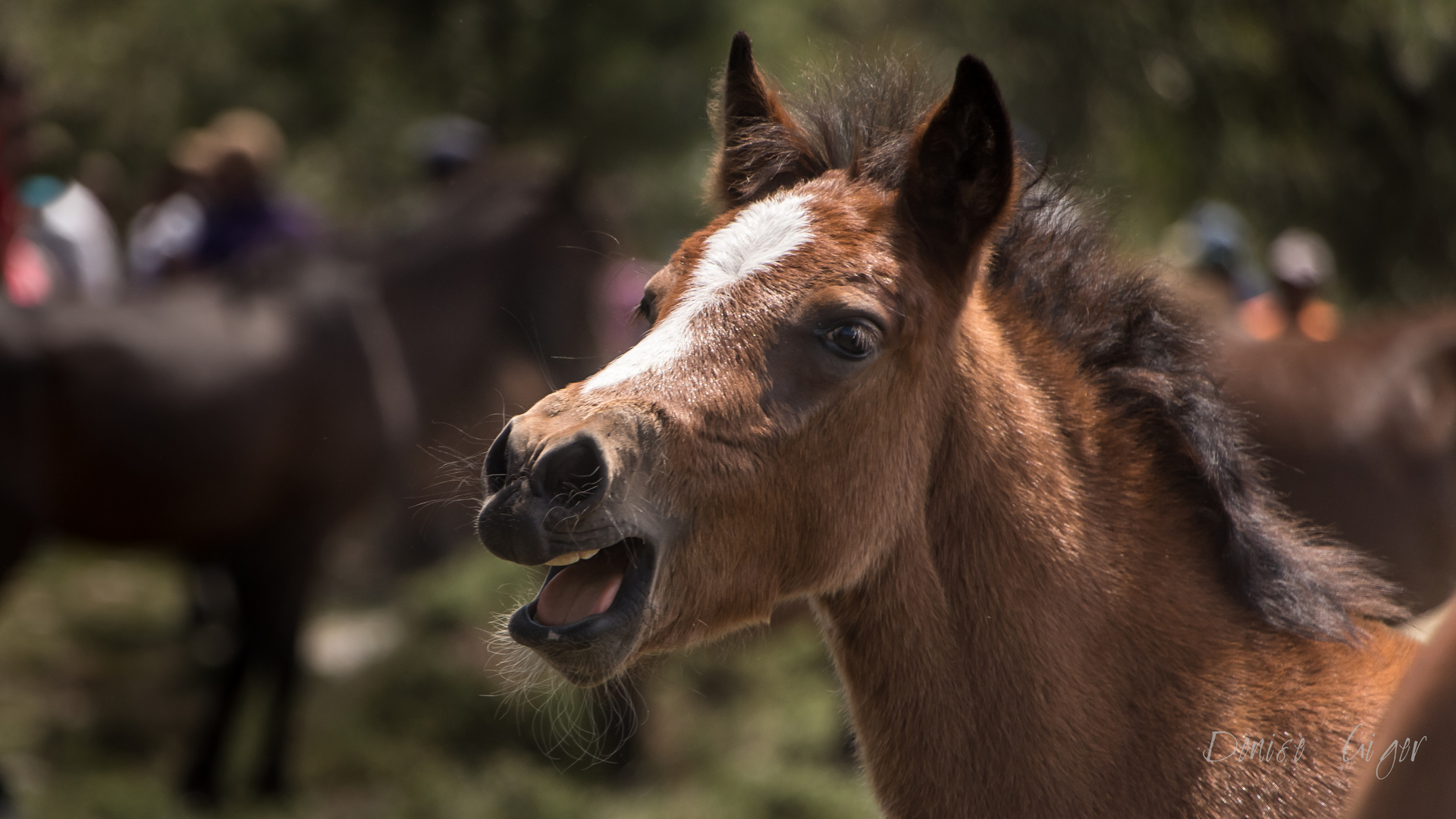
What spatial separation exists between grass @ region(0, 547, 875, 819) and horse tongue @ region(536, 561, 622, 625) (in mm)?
2919

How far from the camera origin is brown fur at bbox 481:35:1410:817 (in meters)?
1.94

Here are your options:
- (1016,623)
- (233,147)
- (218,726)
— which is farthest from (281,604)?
(1016,623)

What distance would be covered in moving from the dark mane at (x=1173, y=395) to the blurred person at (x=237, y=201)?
5.52 m

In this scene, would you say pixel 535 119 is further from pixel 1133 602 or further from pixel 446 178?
pixel 1133 602

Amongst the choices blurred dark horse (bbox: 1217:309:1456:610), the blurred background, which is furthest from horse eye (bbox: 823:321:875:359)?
blurred dark horse (bbox: 1217:309:1456:610)

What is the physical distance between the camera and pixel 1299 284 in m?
6.36

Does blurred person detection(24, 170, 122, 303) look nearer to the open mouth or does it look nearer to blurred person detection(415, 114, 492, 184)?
blurred person detection(415, 114, 492, 184)

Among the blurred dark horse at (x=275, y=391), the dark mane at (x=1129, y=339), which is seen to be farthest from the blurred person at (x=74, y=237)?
the dark mane at (x=1129, y=339)

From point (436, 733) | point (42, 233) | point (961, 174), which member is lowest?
point (436, 733)

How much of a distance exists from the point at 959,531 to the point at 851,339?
393 mm

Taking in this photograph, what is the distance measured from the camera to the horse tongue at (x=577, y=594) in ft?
6.22

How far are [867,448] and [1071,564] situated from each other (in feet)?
1.35

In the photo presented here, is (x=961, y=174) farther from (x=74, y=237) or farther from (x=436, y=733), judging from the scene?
(x=74, y=237)

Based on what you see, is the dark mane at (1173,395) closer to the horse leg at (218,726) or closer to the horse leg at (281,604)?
the horse leg at (281,604)
